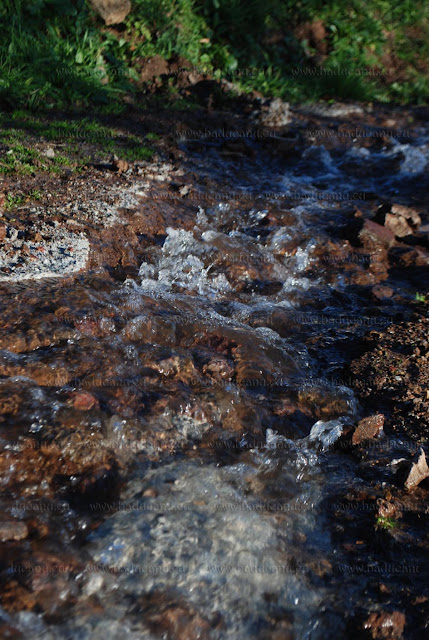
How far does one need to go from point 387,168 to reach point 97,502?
5902mm

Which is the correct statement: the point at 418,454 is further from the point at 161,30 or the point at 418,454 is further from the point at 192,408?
the point at 161,30

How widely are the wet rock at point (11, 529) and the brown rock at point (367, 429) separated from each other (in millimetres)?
1770

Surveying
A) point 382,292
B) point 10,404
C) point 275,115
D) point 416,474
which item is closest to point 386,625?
point 416,474

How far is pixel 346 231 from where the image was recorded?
17.7 feet

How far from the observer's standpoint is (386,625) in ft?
7.20

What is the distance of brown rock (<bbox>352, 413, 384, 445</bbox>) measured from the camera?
124 inches

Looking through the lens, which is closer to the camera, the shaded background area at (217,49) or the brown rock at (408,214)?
the brown rock at (408,214)

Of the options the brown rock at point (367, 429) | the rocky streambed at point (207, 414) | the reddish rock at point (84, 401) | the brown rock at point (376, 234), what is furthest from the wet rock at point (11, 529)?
the brown rock at point (376, 234)

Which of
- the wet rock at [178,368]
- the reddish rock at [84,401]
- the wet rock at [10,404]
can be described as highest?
the wet rock at [10,404]

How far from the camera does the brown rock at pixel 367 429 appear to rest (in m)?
3.14

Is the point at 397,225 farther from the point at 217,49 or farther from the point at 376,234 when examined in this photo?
the point at 217,49

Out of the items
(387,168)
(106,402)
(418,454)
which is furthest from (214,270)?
(387,168)

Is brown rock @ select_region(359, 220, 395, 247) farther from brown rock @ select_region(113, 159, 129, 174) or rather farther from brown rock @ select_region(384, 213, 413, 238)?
brown rock @ select_region(113, 159, 129, 174)

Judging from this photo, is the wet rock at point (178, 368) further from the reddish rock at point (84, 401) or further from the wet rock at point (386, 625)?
the wet rock at point (386, 625)
